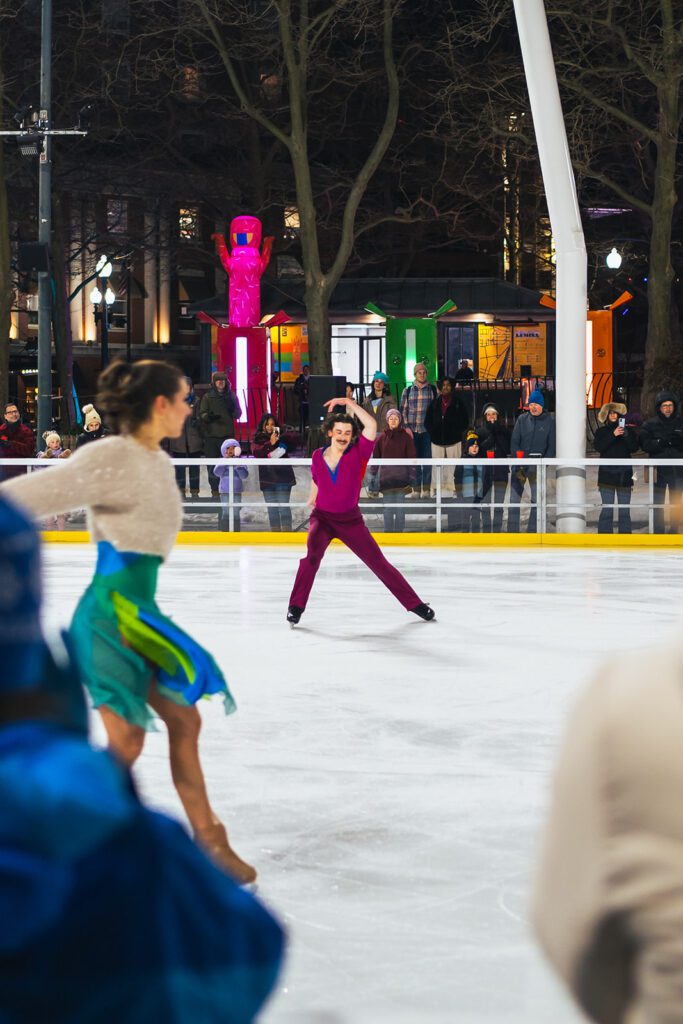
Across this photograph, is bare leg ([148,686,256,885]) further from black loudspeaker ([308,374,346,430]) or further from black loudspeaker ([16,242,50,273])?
black loudspeaker ([16,242,50,273])

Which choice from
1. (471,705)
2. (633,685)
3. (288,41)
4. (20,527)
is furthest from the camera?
(288,41)

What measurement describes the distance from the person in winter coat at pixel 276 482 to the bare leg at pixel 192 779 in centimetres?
1022

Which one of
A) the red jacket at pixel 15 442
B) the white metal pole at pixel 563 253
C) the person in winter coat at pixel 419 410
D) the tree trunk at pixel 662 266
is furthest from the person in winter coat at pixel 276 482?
the tree trunk at pixel 662 266

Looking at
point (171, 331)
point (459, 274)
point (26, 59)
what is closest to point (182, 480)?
point (26, 59)

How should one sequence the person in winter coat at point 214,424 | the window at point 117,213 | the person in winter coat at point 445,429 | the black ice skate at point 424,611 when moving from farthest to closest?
the window at point 117,213
the person in winter coat at point 214,424
the person in winter coat at point 445,429
the black ice skate at point 424,611

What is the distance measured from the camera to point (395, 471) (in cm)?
1428

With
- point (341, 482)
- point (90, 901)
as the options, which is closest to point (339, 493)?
point (341, 482)

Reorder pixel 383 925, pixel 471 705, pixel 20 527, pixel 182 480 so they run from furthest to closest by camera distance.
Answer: pixel 182 480
pixel 471 705
pixel 383 925
pixel 20 527

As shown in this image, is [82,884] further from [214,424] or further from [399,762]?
[214,424]

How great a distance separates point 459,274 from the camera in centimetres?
4300

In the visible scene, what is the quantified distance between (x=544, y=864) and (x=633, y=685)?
0.58 ft

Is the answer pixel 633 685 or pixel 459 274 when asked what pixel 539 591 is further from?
pixel 459 274

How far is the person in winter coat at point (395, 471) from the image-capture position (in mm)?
14266

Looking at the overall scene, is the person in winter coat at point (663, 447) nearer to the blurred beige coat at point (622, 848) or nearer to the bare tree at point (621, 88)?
the bare tree at point (621, 88)
